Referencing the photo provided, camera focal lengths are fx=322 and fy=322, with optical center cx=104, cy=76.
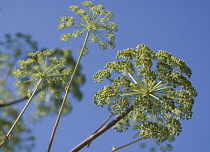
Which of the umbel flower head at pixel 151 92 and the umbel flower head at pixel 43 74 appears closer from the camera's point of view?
the umbel flower head at pixel 151 92

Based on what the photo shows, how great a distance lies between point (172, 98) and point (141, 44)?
141 cm

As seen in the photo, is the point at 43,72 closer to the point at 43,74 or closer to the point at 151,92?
the point at 43,74

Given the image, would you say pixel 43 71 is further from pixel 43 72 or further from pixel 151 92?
pixel 151 92

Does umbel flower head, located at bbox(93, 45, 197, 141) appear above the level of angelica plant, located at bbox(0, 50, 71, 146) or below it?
below

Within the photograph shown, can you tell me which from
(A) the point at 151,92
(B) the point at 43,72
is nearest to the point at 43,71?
(B) the point at 43,72

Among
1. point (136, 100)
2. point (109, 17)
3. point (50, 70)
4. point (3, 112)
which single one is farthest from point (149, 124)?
point (3, 112)

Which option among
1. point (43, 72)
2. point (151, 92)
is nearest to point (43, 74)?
point (43, 72)

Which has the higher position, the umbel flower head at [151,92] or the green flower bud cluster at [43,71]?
the green flower bud cluster at [43,71]

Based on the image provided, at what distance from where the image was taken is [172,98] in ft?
21.7

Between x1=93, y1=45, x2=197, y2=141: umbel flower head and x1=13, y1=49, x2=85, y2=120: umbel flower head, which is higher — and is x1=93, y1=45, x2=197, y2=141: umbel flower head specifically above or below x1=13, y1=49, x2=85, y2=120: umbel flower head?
below

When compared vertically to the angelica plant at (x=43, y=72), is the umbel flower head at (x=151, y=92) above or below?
below

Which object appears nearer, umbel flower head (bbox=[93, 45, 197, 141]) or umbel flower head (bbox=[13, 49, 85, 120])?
umbel flower head (bbox=[93, 45, 197, 141])

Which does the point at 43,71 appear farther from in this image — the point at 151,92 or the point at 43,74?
the point at 151,92

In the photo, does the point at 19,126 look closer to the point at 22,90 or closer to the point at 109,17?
the point at 22,90
